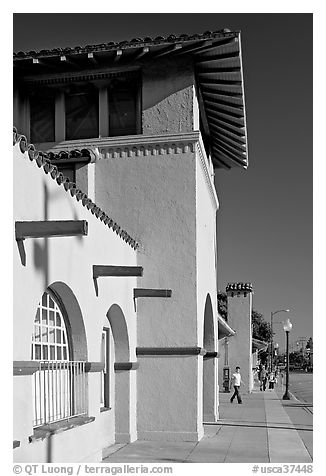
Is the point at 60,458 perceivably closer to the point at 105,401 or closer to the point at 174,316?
the point at 105,401

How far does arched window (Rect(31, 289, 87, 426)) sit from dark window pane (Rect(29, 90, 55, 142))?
18.5ft

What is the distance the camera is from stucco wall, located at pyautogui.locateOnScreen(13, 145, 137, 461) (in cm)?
708

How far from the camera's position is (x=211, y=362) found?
648 inches

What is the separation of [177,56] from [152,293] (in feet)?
15.2

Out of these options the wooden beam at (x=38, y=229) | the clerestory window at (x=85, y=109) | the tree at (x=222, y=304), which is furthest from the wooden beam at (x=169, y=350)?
the tree at (x=222, y=304)

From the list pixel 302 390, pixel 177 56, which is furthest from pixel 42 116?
pixel 302 390

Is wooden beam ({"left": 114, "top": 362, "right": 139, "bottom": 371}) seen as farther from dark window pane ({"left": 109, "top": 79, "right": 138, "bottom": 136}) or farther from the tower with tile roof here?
the tower with tile roof

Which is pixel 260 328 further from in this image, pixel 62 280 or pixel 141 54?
pixel 62 280

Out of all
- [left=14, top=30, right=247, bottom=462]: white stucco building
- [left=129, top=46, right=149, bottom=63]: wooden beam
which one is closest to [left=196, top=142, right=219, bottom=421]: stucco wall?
[left=14, top=30, right=247, bottom=462]: white stucco building

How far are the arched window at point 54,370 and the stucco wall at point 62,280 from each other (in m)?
0.28

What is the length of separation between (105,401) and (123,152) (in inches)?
Result: 189

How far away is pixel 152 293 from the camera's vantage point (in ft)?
41.4

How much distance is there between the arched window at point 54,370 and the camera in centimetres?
843
